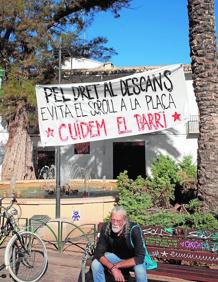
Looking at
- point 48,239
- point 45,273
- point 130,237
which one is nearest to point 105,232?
point 130,237

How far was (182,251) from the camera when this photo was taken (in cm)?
532

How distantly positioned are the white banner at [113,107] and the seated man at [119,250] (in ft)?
9.32

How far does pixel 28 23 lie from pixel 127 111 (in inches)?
360

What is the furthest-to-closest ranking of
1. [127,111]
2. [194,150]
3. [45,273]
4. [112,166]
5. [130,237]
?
[112,166] → [194,150] → [127,111] → [45,273] → [130,237]

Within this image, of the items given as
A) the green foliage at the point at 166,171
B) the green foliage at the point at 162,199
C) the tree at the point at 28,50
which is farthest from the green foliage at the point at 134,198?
the tree at the point at 28,50

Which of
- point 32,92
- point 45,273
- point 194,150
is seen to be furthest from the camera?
point 194,150

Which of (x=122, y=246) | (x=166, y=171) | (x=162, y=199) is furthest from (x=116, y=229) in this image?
(x=166, y=171)

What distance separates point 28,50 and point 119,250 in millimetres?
12955

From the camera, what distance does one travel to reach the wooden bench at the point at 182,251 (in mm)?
4910

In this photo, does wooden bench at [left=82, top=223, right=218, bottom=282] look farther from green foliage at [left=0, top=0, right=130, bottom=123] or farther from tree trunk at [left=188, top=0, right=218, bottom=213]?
green foliage at [left=0, top=0, right=130, bottom=123]

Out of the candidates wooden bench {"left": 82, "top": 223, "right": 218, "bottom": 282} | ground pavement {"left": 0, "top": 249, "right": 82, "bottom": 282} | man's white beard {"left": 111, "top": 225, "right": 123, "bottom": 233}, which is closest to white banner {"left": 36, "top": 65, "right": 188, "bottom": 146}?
ground pavement {"left": 0, "top": 249, "right": 82, "bottom": 282}

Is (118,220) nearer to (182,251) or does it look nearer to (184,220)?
(182,251)

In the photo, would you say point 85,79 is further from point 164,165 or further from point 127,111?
point 127,111

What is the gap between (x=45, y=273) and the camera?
6141 millimetres
